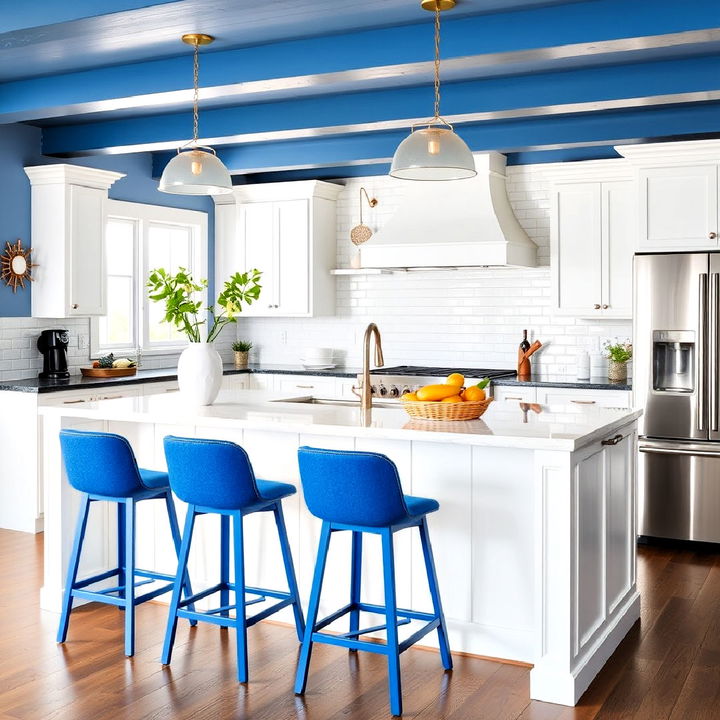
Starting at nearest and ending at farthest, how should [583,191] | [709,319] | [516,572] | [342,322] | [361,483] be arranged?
[361,483], [516,572], [709,319], [583,191], [342,322]

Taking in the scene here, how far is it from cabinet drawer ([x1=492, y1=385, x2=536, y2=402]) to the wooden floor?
2338mm

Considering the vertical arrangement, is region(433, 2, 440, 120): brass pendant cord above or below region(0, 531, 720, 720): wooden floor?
above

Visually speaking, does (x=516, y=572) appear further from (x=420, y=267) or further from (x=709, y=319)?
(x=420, y=267)

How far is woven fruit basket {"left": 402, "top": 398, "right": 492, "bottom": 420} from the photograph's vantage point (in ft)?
12.8

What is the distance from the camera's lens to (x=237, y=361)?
27.7ft

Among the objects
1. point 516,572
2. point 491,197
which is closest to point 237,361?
point 491,197

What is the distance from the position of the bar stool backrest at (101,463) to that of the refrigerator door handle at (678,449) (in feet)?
11.0

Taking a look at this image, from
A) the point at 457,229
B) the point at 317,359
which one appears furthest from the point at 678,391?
the point at 317,359

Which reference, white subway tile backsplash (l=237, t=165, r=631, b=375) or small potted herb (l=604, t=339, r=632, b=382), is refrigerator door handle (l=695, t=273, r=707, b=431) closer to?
small potted herb (l=604, t=339, r=632, b=382)

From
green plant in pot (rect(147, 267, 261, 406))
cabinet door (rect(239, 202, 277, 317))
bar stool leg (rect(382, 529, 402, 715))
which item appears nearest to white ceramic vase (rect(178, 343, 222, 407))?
green plant in pot (rect(147, 267, 261, 406))

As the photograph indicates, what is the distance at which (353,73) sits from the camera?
4.43 meters

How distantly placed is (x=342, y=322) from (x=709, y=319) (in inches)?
131

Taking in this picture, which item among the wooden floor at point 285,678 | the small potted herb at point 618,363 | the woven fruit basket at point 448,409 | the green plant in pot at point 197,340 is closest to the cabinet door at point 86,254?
the green plant in pot at point 197,340

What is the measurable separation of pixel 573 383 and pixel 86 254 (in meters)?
3.57
